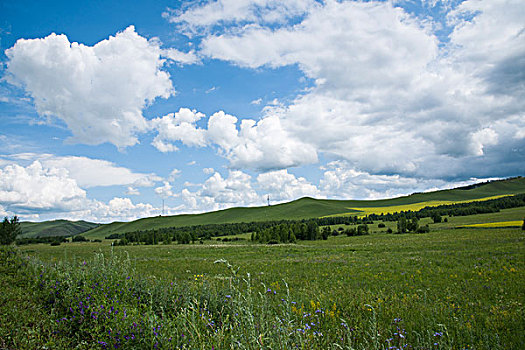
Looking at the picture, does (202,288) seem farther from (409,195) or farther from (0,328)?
(409,195)

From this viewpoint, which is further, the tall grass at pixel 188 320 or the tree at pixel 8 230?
the tree at pixel 8 230

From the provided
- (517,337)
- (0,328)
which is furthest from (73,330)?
(517,337)

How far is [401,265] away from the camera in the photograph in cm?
1830

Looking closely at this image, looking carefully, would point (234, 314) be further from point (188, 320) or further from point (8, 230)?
point (8, 230)

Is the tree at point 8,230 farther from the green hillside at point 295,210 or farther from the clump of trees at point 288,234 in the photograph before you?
the green hillside at point 295,210

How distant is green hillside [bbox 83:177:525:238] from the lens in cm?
16012

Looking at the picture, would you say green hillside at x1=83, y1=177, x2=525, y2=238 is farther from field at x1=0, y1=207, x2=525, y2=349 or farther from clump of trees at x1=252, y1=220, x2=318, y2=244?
field at x1=0, y1=207, x2=525, y2=349

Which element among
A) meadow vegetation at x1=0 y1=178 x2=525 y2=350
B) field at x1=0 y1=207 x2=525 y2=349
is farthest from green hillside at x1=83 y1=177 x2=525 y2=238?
field at x1=0 y1=207 x2=525 y2=349

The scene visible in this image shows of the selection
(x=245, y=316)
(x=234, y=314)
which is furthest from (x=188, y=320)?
(x=245, y=316)

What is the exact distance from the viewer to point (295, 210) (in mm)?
171125

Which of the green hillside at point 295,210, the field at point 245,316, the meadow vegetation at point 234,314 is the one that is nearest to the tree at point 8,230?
the meadow vegetation at point 234,314

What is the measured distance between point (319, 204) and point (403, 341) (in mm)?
177277

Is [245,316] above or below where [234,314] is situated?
above

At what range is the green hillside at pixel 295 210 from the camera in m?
160
